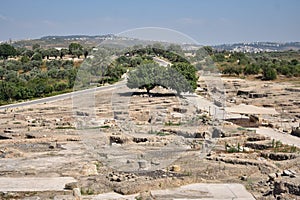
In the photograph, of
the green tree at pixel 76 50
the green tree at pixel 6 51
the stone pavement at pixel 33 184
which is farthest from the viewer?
the green tree at pixel 6 51

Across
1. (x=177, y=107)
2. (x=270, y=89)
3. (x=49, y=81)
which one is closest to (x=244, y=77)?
(x=270, y=89)

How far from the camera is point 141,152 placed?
17516mm

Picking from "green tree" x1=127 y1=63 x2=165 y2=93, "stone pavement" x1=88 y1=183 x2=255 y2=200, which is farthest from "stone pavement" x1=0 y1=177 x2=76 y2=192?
"green tree" x1=127 y1=63 x2=165 y2=93

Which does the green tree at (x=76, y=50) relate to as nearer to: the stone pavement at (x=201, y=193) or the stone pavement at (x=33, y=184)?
the stone pavement at (x=33, y=184)

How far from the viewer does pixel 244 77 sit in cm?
6038

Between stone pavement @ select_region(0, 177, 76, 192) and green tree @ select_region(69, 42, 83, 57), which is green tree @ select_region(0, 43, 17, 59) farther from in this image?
stone pavement @ select_region(0, 177, 76, 192)

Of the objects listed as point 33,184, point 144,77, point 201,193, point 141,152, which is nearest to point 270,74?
point 144,77

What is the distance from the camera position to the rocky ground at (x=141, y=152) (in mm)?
12805

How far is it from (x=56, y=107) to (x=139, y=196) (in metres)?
22.9

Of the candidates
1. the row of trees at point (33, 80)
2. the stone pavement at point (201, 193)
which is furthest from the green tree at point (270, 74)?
the stone pavement at point (201, 193)

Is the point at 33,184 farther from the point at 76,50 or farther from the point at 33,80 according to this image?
the point at 76,50

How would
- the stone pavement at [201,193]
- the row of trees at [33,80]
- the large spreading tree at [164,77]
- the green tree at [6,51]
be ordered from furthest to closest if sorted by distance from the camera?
the green tree at [6,51] < the row of trees at [33,80] < the large spreading tree at [164,77] < the stone pavement at [201,193]

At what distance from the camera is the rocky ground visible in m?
12.8

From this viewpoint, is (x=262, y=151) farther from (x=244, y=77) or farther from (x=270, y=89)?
(x=244, y=77)
